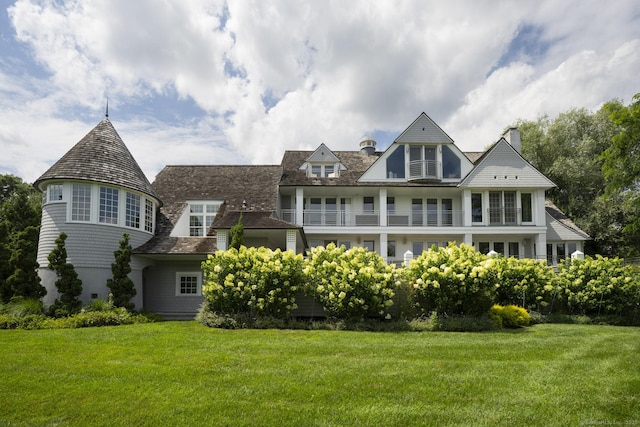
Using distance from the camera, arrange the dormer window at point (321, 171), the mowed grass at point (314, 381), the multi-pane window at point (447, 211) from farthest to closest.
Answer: the dormer window at point (321, 171) < the multi-pane window at point (447, 211) < the mowed grass at point (314, 381)

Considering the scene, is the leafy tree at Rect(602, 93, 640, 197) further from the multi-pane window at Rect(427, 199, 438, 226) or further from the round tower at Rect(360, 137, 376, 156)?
the round tower at Rect(360, 137, 376, 156)

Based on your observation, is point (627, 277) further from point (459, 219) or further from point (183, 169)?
point (183, 169)

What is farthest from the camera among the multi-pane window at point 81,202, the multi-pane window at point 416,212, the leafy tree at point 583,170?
the leafy tree at point 583,170

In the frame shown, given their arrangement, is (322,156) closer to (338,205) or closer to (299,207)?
(338,205)

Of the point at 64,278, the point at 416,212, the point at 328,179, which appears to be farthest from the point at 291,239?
the point at 416,212

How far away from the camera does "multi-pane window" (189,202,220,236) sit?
2239 centimetres

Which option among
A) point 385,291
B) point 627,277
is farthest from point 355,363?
point 627,277

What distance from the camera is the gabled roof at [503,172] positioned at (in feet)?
81.3

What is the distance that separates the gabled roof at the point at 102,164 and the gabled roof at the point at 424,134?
14.5m

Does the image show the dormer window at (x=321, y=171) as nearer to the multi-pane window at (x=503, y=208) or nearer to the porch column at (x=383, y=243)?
the porch column at (x=383, y=243)

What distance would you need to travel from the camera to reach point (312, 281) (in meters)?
14.2

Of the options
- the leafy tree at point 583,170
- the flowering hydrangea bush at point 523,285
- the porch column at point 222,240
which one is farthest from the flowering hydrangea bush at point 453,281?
the leafy tree at point 583,170

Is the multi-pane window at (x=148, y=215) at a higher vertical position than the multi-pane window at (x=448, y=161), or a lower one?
lower

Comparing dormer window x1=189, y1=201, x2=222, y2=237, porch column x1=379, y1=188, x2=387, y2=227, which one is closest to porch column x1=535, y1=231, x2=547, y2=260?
porch column x1=379, y1=188, x2=387, y2=227
